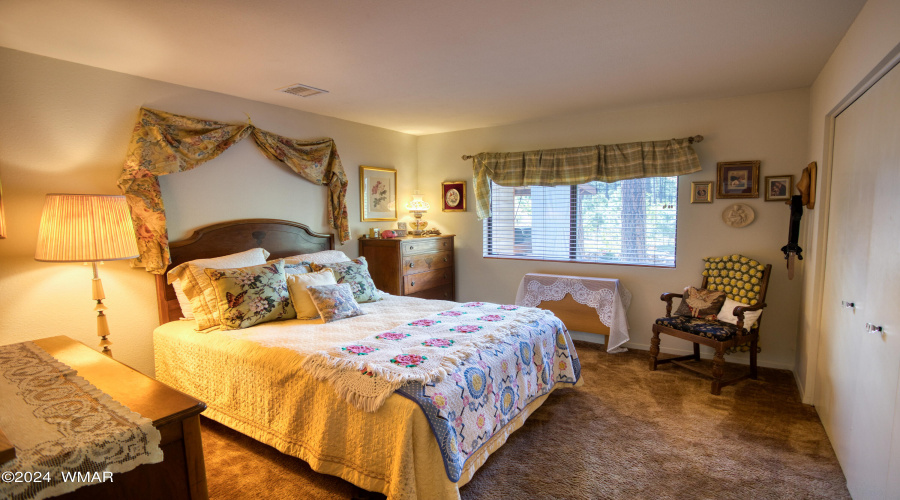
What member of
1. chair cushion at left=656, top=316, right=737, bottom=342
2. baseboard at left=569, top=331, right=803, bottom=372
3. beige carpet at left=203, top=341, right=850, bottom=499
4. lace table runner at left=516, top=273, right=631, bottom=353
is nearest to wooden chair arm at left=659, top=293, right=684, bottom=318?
chair cushion at left=656, top=316, right=737, bottom=342

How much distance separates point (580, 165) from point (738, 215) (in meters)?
1.42

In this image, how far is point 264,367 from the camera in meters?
2.29

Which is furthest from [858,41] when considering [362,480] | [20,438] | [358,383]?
[20,438]

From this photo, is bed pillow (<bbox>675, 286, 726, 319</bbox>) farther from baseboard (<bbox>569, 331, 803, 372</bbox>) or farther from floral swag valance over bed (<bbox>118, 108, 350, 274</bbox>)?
floral swag valance over bed (<bbox>118, 108, 350, 274</bbox>)

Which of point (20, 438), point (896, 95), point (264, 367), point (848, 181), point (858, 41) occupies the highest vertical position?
point (858, 41)

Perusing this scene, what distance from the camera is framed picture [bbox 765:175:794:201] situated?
348cm

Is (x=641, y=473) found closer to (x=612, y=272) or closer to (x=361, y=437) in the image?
(x=361, y=437)

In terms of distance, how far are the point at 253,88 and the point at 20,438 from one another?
2710 mm

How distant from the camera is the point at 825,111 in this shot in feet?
9.18

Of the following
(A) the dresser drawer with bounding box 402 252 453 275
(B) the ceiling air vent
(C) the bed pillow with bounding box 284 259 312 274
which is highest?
(B) the ceiling air vent

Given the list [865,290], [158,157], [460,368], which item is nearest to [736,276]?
[865,290]

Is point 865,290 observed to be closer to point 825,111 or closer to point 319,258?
point 825,111

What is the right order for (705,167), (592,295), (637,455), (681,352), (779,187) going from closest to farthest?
(637,455) → (779,187) → (705,167) → (681,352) → (592,295)

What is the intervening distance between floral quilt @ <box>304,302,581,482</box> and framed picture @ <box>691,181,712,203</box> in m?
1.89
